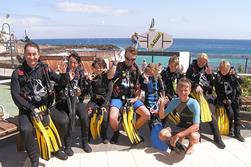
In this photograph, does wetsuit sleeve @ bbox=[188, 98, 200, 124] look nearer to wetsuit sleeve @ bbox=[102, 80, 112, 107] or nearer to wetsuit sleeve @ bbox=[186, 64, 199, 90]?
wetsuit sleeve @ bbox=[186, 64, 199, 90]

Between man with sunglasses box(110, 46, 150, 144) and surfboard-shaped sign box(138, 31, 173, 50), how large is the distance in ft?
12.8

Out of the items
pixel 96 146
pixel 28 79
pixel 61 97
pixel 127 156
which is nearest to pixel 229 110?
pixel 127 156

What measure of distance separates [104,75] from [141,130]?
4.57ft

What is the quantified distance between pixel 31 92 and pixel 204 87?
3004mm

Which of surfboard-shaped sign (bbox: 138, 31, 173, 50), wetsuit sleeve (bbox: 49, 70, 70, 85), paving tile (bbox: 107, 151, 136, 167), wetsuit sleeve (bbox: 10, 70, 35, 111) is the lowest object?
paving tile (bbox: 107, 151, 136, 167)

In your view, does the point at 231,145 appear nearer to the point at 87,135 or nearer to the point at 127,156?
the point at 127,156

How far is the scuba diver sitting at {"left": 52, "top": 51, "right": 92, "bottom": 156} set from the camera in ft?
15.4

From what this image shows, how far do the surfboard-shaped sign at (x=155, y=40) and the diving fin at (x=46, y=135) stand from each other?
16.9ft

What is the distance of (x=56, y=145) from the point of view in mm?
4555

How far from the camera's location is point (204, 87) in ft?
18.4

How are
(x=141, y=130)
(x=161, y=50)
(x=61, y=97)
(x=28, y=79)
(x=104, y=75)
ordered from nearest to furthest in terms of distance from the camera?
(x=28, y=79) < (x=61, y=97) < (x=104, y=75) < (x=141, y=130) < (x=161, y=50)

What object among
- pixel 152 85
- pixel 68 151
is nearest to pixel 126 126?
pixel 152 85

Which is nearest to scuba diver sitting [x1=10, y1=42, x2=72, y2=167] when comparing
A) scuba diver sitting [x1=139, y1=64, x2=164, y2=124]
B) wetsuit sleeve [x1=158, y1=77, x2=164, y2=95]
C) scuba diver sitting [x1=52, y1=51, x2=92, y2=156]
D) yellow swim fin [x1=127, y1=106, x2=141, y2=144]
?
scuba diver sitting [x1=52, y1=51, x2=92, y2=156]

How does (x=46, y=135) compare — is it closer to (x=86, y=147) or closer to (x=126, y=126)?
(x=86, y=147)
